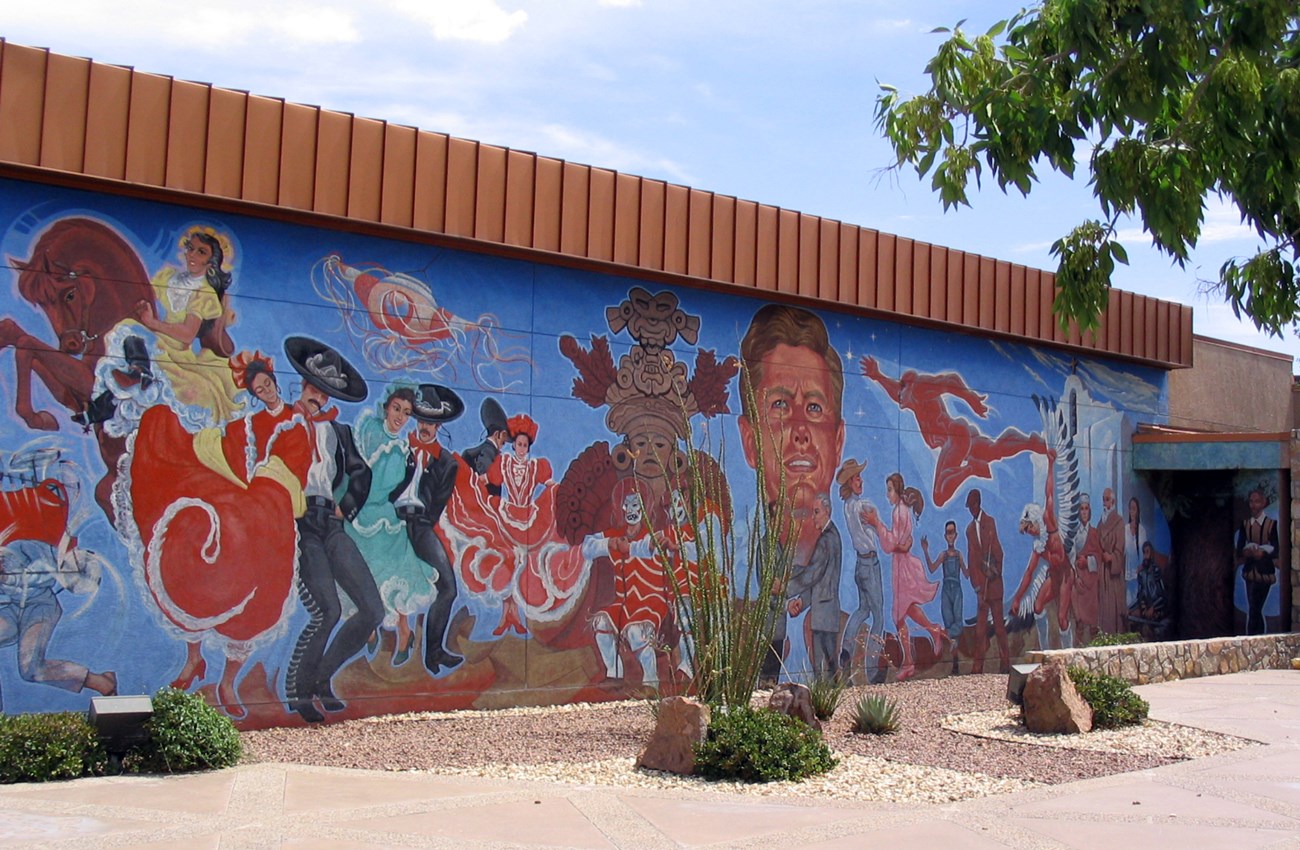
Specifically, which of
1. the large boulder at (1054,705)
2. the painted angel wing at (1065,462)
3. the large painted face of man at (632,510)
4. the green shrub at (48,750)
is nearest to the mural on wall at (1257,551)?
the painted angel wing at (1065,462)

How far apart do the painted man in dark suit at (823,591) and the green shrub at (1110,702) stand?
11.2ft

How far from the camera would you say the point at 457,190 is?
447 inches

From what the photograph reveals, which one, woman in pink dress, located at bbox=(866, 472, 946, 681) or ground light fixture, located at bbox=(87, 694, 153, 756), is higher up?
woman in pink dress, located at bbox=(866, 472, 946, 681)

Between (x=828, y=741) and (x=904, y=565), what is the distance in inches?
207

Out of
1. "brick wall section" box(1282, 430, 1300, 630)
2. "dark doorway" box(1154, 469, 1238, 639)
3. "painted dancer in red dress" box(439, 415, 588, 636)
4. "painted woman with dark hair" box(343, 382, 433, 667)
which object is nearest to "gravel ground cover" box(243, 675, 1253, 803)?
"painted woman with dark hair" box(343, 382, 433, 667)

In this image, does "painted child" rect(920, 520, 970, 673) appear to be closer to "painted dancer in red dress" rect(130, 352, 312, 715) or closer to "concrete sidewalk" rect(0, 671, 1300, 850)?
"concrete sidewalk" rect(0, 671, 1300, 850)

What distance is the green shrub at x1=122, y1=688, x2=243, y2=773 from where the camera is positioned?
27.0 feet

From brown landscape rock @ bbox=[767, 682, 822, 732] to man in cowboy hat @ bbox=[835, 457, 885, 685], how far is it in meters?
4.62

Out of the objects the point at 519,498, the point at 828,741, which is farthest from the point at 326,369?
the point at 828,741

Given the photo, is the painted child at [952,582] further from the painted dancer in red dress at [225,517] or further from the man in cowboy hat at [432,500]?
the painted dancer in red dress at [225,517]

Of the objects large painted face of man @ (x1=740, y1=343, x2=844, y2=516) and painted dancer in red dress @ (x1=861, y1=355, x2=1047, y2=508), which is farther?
painted dancer in red dress @ (x1=861, y1=355, x2=1047, y2=508)

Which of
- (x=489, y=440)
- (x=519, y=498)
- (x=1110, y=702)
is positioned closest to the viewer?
(x=1110, y=702)

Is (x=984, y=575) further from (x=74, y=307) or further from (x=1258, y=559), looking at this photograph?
(x=74, y=307)

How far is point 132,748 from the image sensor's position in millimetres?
8242
